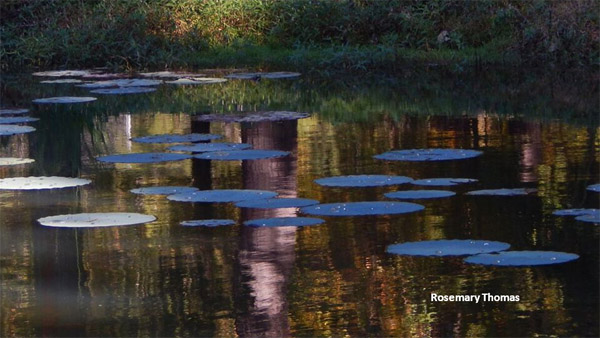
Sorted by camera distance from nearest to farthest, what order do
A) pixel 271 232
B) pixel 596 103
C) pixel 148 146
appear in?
pixel 271 232 → pixel 148 146 → pixel 596 103

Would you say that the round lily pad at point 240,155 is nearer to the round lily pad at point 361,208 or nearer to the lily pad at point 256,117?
the round lily pad at point 361,208

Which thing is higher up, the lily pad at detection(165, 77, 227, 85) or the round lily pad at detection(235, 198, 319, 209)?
the lily pad at detection(165, 77, 227, 85)

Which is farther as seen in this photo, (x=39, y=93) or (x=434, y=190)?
(x=39, y=93)

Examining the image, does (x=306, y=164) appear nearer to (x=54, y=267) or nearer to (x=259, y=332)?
(x=54, y=267)

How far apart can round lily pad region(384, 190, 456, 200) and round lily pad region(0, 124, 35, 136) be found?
4654 mm

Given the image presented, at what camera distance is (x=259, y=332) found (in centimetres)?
531

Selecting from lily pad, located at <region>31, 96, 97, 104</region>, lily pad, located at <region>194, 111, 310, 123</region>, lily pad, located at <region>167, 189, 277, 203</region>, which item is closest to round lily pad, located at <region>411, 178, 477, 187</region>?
lily pad, located at <region>167, 189, 277, 203</region>

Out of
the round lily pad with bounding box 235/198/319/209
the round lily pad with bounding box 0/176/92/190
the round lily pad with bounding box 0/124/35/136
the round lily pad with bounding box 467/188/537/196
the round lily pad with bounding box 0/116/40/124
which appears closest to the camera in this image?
the round lily pad with bounding box 235/198/319/209

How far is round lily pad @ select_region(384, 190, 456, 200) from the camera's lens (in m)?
8.20

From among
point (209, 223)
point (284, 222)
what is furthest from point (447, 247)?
point (209, 223)

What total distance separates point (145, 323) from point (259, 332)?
532mm

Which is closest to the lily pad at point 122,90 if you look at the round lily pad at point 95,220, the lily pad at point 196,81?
the lily pad at point 196,81

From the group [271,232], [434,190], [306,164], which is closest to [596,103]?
[306,164]

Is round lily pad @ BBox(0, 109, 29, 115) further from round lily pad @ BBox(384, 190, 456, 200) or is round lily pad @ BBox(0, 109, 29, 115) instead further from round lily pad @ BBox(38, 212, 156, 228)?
round lily pad @ BBox(384, 190, 456, 200)
